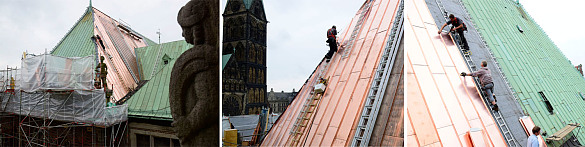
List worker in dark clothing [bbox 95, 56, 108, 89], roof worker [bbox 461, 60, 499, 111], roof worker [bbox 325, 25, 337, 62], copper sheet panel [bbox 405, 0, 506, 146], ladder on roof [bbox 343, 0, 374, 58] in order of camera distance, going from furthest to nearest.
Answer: worker in dark clothing [bbox 95, 56, 108, 89] → ladder on roof [bbox 343, 0, 374, 58] → roof worker [bbox 325, 25, 337, 62] → roof worker [bbox 461, 60, 499, 111] → copper sheet panel [bbox 405, 0, 506, 146]

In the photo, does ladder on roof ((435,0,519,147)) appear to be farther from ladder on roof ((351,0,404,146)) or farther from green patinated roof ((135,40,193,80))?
green patinated roof ((135,40,193,80))

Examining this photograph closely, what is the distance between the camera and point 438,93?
2.31m

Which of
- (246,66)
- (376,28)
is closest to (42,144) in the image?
(246,66)

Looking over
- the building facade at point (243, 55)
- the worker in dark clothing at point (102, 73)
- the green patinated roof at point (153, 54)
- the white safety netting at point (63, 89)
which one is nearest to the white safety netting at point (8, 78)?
the white safety netting at point (63, 89)

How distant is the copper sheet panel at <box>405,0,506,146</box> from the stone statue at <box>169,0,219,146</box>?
1664mm

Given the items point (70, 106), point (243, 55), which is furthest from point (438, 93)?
point (70, 106)

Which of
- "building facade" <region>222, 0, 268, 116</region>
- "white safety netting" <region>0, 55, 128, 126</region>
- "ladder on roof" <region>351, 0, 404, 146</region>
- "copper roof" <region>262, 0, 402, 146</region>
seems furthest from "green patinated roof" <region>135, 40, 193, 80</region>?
"ladder on roof" <region>351, 0, 404, 146</region>

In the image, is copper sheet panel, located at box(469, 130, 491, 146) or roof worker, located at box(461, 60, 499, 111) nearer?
copper sheet panel, located at box(469, 130, 491, 146)

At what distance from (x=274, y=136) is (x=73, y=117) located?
412 cm

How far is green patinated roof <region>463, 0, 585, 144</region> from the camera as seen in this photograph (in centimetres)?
298

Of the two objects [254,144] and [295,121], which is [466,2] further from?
[254,144]

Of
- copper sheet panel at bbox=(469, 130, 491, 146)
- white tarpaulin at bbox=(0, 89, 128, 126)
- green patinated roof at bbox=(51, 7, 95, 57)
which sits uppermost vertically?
Answer: green patinated roof at bbox=(51, 7, 95, 57)

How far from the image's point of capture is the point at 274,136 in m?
3.36

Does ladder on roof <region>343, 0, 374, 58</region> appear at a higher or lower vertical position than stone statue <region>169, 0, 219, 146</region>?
higher
